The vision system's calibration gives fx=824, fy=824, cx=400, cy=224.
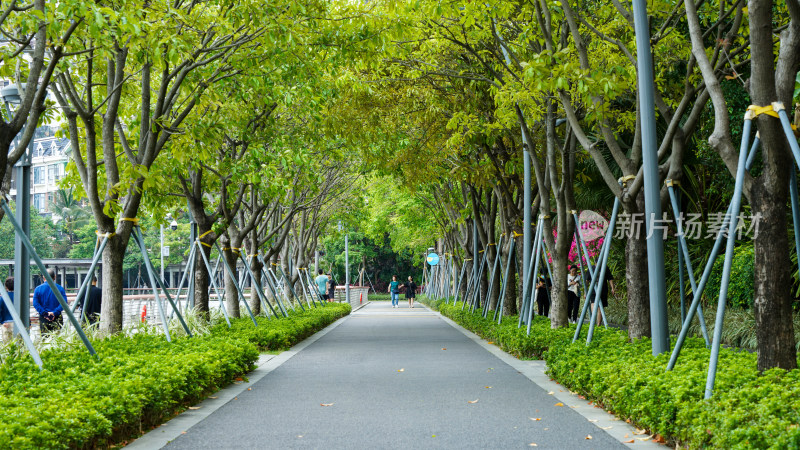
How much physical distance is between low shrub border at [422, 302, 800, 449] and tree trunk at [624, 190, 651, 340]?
0.33 metres

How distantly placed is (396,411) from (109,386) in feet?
8.97

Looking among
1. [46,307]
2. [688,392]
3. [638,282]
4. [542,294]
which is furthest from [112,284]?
[542,294]

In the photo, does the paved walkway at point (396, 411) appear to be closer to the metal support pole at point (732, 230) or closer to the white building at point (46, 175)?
the metal support pole at point (732, 230)

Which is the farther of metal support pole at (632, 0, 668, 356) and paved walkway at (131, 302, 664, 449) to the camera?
metal support pole at (632, 0, 668, 356)

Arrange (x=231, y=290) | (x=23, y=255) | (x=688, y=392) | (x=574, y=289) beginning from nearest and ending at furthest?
(x=688, y=392), (x=23, y=255), (x=231, y=290), (x=574, y=289)

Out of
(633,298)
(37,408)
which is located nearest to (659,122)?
(633,298)

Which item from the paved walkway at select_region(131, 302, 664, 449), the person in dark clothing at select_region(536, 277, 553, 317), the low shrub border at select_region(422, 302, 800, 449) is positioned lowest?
the paved walkway at select_region(131, 302, 664, 449)

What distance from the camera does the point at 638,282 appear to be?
10.3 m

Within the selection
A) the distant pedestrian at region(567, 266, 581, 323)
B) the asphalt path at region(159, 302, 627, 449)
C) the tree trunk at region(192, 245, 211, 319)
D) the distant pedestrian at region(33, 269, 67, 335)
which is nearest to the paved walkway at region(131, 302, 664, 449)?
the asphalt path at region(159, 302, 627, 449)

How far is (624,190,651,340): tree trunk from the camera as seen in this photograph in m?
10.3

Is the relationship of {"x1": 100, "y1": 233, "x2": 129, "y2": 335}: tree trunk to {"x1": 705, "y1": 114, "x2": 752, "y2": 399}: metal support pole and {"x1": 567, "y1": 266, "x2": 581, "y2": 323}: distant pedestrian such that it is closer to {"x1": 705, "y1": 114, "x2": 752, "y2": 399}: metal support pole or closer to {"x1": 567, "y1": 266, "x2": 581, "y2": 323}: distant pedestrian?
{"x1": 705, "y1": 114, "x2": 752, "y2": 399}: metal support pole

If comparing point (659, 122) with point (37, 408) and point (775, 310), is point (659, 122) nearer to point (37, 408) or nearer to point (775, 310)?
point (775, 310)

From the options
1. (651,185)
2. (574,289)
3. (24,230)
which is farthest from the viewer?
(574,289)

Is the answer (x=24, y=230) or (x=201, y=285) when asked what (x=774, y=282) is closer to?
(x=24, y=230)
